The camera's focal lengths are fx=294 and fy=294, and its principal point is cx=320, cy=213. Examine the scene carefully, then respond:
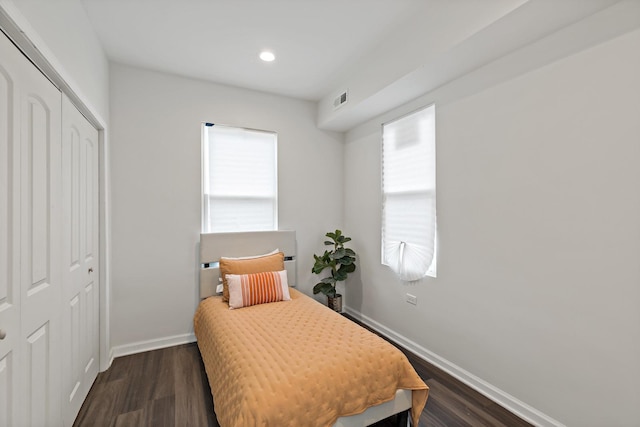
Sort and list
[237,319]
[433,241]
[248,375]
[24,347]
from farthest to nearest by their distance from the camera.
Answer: [433,241]
[237,319]
[248,375]
[24,347]

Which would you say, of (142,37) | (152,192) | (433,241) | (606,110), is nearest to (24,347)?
(152,192)

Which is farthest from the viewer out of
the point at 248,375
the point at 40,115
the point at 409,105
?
the point at 409,105

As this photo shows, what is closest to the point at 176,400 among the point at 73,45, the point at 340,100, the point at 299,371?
the point at 299,371

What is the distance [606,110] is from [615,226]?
0.62m

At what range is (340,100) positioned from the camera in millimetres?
3160

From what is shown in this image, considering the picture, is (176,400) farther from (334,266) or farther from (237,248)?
(334,266)

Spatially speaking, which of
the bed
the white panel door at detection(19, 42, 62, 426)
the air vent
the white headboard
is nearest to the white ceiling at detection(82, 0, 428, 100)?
the air vent

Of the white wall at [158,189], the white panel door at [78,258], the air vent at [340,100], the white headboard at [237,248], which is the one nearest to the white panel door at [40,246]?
the white panel door at [78,258]

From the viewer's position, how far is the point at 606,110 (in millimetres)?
1586

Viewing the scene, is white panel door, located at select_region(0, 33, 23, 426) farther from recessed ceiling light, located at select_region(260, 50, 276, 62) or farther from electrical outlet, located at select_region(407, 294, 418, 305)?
electrical outlet, located at select_region(407, 294, 418, 305)

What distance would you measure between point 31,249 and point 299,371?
1.40m

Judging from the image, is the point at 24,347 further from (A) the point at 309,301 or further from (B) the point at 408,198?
(B) the point at 408,198

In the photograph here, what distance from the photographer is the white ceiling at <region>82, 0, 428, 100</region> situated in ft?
6.68

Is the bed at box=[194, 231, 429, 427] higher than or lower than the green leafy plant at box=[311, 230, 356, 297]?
lower
